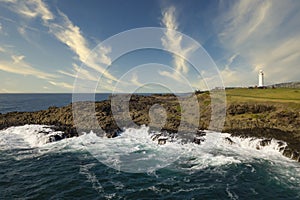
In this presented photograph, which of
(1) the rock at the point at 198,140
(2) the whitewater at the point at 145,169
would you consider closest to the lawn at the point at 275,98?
(2) the whitewater at the point at 145,169

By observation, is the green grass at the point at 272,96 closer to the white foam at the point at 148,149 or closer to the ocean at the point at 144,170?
the white foam at the point at 148,149

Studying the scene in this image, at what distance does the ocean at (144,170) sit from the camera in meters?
20.9

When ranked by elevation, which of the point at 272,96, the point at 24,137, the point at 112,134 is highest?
the point at 272,96

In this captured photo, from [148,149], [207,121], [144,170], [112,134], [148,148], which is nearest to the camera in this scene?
[144,170]

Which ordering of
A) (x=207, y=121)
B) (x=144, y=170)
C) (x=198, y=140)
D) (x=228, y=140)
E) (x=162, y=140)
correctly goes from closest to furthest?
1. (x=144, y=170)
2. (x=228, y=140)
3. (x=198, y=140)
4. (x=162, y=140)
5. (x=207, y=121)

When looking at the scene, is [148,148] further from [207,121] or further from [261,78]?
[261,78]

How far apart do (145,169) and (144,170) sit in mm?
290

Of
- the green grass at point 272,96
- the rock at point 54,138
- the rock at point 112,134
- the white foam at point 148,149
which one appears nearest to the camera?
the white foam at point 148,149

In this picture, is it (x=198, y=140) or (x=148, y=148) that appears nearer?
(x=148, y=148)

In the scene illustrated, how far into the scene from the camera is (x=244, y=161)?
2877 cm

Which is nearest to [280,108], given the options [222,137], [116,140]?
[222,137]

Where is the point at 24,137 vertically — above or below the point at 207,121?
below

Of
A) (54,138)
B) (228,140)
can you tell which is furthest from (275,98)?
(54,138)

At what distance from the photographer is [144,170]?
2656 cm
